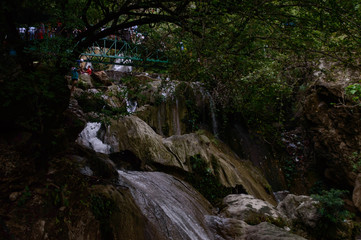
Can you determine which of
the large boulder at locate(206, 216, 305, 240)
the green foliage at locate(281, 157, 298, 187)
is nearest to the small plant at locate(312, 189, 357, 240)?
the large boulder at locate(206, 216, 305, 240)

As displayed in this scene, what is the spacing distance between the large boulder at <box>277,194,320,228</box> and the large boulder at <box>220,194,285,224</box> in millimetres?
421

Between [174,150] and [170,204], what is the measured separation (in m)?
3.04

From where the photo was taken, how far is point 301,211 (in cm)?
720

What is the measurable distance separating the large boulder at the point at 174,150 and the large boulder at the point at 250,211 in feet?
3.76

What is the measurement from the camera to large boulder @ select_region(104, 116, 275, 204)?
767cm

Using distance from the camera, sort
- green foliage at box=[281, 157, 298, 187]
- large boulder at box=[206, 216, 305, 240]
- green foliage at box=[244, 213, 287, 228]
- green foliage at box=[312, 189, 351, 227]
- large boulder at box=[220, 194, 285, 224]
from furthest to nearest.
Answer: green foliage at box=[281, 157, 298, 187] < green foliage at box=[312, 189, 351, 227] < large boulder at box=[220, 194, 285, 224] < green foliage at box=[244, 213, 287, 228] < large boulder at box=[206, 216, 305, 240]

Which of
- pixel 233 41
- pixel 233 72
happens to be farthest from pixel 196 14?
pixel 233 72

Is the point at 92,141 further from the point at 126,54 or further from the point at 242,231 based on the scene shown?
the point at 242,231

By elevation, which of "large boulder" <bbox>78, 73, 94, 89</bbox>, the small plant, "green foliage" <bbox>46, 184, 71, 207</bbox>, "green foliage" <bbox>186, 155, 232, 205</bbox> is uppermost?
"large boulder" <bbox>78, 73, 94, 89</bbox>

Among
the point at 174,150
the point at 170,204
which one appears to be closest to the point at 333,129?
the point at 174,150

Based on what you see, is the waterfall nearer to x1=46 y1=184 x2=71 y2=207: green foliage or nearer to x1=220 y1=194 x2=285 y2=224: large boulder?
x1=220 y1=194 x2=285 y2=224: large boulder

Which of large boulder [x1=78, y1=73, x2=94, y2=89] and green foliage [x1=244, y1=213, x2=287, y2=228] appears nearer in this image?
green foliage [x1=244, y1=213, x2=287, y2=228]

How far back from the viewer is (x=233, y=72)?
5.41 m

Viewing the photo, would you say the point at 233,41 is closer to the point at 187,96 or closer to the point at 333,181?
the point at 187,96
